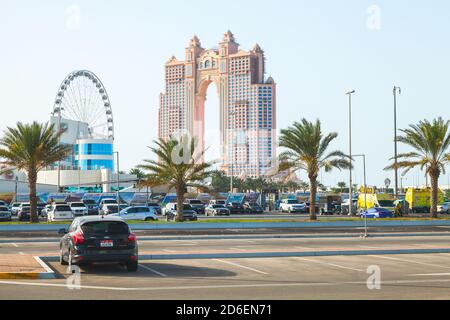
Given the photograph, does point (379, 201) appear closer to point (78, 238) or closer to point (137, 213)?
point (137, 213)

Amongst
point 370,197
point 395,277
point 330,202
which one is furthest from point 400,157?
point 395,277

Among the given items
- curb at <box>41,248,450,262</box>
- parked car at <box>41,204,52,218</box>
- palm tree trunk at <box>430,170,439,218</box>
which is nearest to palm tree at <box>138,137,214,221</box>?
parked car at <box>41,204,52,218</box>

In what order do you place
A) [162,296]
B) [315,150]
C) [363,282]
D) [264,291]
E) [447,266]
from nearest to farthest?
[162,296] < [264,291] < [363,282] < [447,266] < [315,150]

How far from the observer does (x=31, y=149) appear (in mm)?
47719

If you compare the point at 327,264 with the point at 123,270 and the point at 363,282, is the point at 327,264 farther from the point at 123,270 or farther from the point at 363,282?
the point at 123,270

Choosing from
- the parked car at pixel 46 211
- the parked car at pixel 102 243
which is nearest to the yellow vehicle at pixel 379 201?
the parked car at pixel 46 211

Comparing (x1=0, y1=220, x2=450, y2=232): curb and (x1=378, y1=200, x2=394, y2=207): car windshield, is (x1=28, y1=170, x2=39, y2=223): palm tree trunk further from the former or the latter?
(x1=378, y1=200, x2=394, y2=207): car windshield

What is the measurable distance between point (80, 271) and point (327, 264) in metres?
7.51

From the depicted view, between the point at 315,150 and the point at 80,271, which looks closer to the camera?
the point at 80,271

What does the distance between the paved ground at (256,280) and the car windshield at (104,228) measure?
1.10 meters

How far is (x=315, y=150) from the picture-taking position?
49188mm

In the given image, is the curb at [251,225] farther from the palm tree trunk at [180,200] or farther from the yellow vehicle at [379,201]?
the yellow vehicle at [379,201]

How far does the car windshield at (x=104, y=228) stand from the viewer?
1817cm

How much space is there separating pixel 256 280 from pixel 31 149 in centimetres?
3382
